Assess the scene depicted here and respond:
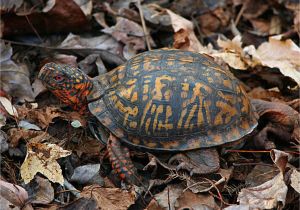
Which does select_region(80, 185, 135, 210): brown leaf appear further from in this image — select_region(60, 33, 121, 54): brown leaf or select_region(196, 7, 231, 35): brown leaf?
select_region(196, 7, 231, 35): brown leaf

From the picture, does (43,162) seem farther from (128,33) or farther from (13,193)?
(128,33)

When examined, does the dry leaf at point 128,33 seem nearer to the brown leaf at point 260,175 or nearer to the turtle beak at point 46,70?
the turtle beak at point 46,70

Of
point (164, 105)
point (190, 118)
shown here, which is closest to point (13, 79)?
point (164, 105)

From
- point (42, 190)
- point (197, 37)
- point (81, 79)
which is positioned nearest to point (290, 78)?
point (197, 37)

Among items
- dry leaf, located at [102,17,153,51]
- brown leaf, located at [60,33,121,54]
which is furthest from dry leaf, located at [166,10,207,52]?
brown leaf, located at [60,33,121,54]

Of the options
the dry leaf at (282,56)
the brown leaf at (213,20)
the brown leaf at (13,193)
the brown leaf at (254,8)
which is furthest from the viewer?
the brown leaf at (254,8)

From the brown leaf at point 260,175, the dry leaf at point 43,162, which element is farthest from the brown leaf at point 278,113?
the dry leaf at point 43,162

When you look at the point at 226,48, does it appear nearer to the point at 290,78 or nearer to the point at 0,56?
the point at 290,78
